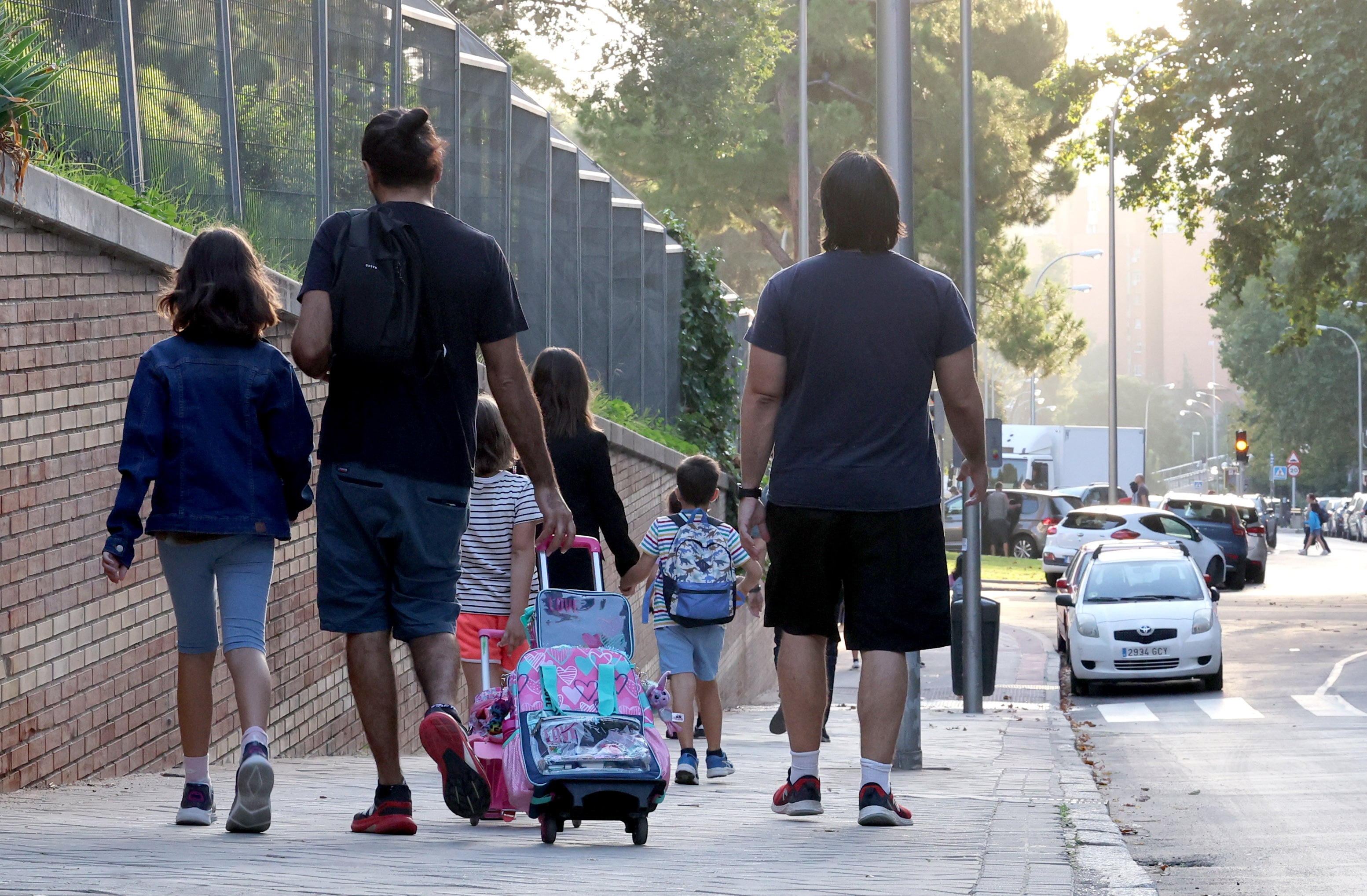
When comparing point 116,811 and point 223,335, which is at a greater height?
point 223,335

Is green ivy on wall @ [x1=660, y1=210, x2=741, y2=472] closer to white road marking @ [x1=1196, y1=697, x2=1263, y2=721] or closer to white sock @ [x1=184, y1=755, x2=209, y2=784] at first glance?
white road marking @ [x1=1196, y1=697, x2=1263, y2=721]

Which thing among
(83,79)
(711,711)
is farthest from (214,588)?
(711,711)

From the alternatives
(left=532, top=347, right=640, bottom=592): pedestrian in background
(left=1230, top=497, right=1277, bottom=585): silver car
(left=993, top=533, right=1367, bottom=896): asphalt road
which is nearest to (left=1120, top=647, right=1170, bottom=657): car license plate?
(left=993, top=533, right=1367, bottom=896): asphalt road

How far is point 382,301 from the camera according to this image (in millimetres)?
4730

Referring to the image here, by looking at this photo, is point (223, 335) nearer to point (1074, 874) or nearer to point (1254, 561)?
point (1074, 874)

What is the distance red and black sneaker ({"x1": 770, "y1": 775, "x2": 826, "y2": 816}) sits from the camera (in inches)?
225

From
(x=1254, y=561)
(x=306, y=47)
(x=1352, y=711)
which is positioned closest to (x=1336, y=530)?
(x=1254, y=561)

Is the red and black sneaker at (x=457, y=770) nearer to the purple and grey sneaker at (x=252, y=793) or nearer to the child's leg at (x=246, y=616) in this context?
the purple and grey sneaker at (x=252, y=793)

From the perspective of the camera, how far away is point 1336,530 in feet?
243

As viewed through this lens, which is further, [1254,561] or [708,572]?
[1254,561]

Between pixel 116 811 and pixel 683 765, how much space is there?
3004 mm

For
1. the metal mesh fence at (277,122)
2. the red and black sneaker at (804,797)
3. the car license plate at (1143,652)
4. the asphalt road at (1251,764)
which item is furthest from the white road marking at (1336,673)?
the red and black sneaker at (804,797)

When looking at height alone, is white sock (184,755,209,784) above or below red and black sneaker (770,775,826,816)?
above

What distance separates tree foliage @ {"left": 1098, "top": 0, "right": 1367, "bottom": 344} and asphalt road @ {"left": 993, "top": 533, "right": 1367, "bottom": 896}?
629cm
